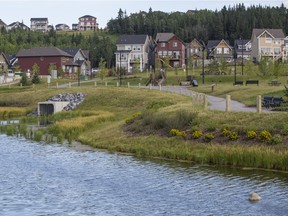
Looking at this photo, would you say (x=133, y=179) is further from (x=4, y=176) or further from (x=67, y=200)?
(x=4, y=176)

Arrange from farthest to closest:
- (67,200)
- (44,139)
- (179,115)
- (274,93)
Answer: (274,93)
(44,139)
(179,115)
(67,200)

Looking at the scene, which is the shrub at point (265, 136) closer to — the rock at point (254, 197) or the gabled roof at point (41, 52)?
the rock at point (254, 197)

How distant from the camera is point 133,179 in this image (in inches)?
1160

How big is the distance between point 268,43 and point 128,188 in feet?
437

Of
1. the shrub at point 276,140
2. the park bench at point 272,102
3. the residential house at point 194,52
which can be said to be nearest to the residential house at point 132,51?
the residential house at point 194,52

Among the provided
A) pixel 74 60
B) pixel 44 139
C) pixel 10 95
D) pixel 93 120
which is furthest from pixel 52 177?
pixel 74 60

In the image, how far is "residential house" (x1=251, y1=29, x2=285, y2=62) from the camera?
501ft

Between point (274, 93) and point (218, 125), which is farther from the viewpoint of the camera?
point (274, 93)

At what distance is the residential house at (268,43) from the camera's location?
152750mm

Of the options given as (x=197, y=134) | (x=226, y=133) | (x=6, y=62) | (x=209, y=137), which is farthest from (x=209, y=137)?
(x=6, y=62)

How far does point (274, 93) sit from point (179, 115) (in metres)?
23.2

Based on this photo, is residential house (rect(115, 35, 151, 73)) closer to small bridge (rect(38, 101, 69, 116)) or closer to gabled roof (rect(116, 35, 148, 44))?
gabled roof (rect(116, 35, 148, 44))

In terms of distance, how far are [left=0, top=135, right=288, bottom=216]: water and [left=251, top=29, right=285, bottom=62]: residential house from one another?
4804 inches

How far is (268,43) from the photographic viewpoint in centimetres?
15438
